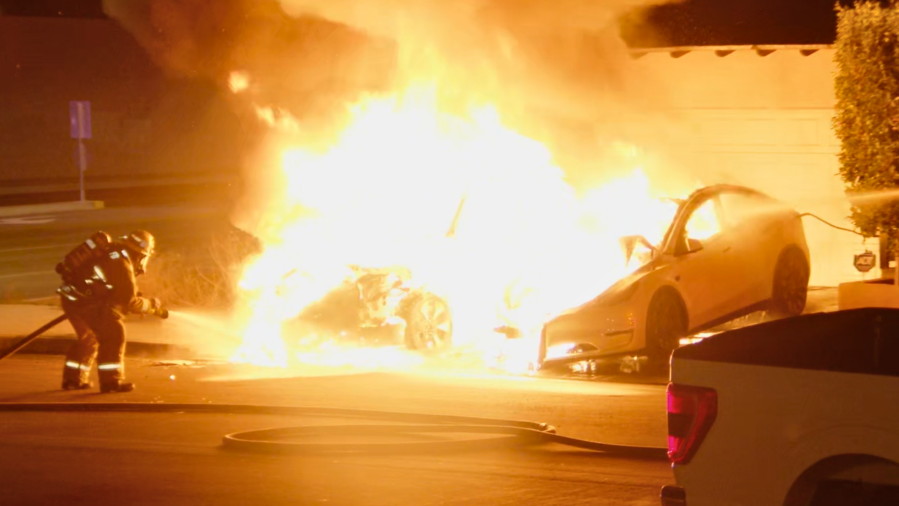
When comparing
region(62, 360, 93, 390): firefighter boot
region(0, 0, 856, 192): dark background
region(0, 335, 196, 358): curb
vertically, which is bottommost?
region(62, 360, 93, 390): firefighter boot

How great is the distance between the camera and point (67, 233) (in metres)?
29.1

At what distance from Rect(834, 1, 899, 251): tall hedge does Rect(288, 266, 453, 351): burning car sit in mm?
4459

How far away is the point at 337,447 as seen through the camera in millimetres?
8781

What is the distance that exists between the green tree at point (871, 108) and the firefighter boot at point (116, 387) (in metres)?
7.38

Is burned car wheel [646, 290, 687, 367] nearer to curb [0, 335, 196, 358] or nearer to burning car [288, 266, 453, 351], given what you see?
burning car [288, 266, 453, 351]

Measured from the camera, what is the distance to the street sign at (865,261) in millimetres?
14844

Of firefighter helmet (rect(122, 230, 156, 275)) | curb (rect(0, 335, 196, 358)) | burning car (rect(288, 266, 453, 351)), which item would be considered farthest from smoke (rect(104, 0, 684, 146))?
firefighter helmet (rect(122, 230, 156, 275))

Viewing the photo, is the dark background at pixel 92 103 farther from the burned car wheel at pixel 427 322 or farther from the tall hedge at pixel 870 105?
the tall hedge at pixel 870 105

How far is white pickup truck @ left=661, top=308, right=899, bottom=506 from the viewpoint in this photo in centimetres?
486

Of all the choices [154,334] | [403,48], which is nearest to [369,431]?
[154,334]

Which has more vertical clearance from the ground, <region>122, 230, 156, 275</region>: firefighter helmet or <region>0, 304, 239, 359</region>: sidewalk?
<region>122, 230, 156, 275</region>: firefighter helmet

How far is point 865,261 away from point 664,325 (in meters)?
3.65

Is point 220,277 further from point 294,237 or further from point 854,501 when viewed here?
point 854,501

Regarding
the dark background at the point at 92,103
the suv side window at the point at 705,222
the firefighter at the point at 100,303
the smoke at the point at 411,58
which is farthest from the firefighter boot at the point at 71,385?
the dark background at the point at 92,103
